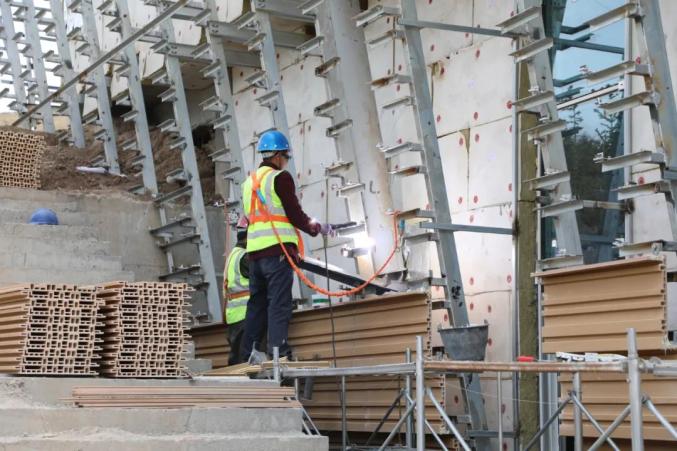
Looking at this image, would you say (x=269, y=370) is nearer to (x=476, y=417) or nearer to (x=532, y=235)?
(x=476, y=417)

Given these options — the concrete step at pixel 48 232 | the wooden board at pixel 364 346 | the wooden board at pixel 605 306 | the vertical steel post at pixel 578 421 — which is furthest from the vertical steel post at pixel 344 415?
the concrete step at pixel 48 232

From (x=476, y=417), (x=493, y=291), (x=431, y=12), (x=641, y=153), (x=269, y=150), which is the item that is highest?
(x=431, y=12)

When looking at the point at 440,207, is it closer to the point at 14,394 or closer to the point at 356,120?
the point at 356,120

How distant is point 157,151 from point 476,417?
31.7ft

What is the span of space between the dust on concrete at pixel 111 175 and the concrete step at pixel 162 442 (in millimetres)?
8145

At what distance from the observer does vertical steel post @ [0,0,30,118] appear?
19.9 meters

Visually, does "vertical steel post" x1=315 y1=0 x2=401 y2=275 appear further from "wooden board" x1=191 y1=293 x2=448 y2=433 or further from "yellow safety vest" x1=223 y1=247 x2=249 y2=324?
"yellow safety vest" x1=223 y1=247 x2=249 y2=324

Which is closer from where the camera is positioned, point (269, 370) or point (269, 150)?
point (269, 370)

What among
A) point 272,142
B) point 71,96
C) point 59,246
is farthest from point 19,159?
point 272,142

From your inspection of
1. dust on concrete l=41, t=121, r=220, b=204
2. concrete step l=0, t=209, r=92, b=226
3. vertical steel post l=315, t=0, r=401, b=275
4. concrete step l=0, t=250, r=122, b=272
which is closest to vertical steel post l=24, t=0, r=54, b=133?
dust on concrete l=41, t=121, r=220, b=204

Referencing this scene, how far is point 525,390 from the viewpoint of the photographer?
10.6 metres

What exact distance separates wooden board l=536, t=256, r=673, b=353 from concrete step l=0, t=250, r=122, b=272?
5.44 meters

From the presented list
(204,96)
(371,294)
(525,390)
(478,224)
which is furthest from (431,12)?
(204,96)

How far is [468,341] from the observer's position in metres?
9.49
